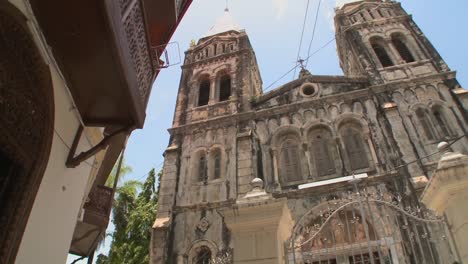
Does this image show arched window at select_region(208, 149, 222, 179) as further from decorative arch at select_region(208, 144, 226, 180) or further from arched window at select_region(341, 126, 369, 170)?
arched window at select_region(341, 126, 369, 170)

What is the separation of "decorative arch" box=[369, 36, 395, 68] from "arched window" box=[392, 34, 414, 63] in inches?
21.0

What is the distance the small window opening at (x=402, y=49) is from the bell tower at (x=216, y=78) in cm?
693

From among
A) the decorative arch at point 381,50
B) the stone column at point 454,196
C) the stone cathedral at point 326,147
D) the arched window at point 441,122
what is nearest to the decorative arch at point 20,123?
the stone column at point 454,196

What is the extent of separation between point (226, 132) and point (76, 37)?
36.4 ft

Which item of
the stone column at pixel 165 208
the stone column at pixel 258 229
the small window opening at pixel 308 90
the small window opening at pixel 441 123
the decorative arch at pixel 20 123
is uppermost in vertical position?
the small window opening at pixel 308 90

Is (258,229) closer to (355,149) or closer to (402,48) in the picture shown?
(355,149)

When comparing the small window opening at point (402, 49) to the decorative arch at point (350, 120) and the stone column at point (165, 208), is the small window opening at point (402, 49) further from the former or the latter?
the stone column at point (165, 208)

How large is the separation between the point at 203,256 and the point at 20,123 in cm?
911

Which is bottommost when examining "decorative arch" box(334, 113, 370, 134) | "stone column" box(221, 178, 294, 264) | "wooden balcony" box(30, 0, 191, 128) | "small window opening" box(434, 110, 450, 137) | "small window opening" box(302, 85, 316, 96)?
"stone column" box(221, 178, 294, 264)

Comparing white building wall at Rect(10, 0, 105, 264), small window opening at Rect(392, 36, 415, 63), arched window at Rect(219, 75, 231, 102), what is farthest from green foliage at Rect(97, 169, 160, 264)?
small window opening at Rect(392, 36, 415, 63)

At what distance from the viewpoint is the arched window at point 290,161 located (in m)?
12.9

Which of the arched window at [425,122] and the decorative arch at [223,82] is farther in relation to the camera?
the decorative arch at [223,82]

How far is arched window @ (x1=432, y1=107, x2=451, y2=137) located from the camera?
12.2 metres

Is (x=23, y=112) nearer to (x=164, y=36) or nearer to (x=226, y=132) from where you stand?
(x=164, y=36)
